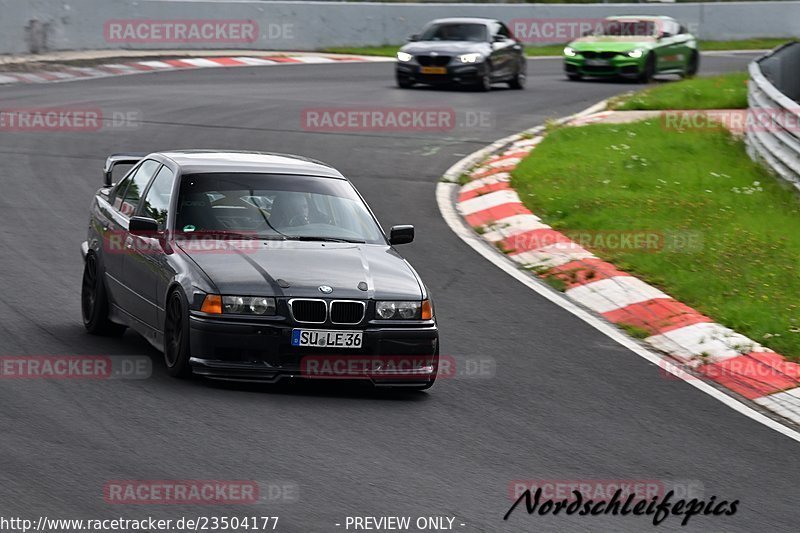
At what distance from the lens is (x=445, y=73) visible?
90.3 feet

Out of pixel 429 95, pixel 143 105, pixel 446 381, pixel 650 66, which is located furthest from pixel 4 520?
pixel 650 66

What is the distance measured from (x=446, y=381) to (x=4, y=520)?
396 centimetres

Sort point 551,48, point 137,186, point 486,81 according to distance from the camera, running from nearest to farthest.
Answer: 1. point 137,186
2. point 486,81
3. point 551,48

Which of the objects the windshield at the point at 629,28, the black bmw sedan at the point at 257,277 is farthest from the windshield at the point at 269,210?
the windshield at the point at 629,28

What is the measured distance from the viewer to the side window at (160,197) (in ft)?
31.7

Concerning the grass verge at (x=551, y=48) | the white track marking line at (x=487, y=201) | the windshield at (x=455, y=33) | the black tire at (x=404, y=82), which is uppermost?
the windshield at (x=455, y=33)

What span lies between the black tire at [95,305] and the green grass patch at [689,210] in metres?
4.78

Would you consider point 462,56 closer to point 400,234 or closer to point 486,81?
point 486,81

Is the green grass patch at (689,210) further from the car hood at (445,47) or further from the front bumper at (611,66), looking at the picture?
the front bumper at (611,66)

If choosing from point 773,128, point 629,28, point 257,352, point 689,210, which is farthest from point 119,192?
point 629,28

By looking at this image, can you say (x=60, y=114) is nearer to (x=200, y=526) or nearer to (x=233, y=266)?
(x=233, y=266)

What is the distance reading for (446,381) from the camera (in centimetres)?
944

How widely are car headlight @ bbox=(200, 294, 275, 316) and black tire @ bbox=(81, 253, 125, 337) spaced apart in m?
1.77

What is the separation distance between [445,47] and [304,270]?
64.0 feet
